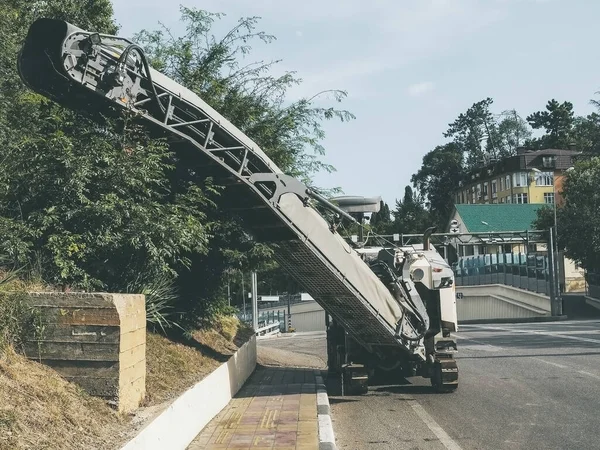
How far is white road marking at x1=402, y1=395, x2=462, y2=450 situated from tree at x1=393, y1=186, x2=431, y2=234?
9148 centimetres

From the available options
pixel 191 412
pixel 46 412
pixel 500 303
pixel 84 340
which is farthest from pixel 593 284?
pixel 46 412

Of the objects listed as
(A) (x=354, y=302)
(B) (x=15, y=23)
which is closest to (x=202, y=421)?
(A) (x=354, y=302)

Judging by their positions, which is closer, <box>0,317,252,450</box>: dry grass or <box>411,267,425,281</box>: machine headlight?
<box>0,317,252,450</box>: dry grass

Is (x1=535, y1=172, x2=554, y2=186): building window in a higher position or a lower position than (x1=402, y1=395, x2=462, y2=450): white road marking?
higher

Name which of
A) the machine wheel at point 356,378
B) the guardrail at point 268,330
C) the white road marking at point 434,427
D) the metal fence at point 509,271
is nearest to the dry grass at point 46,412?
the white road marking at point 434,427

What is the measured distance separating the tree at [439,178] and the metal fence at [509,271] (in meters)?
64.4

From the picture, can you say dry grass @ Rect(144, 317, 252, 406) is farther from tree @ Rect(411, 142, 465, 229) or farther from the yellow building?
tree @ Rect(411, 142, 465, 229)

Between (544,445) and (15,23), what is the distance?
15703 millimetres

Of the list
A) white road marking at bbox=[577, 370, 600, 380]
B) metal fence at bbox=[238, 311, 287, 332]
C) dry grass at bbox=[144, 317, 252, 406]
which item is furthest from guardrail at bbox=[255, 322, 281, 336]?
white road marking at bbox=[577, 370, 600, 380]

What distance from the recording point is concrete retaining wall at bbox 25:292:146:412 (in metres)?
7.36

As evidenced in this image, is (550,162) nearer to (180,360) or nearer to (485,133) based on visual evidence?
(485,133)

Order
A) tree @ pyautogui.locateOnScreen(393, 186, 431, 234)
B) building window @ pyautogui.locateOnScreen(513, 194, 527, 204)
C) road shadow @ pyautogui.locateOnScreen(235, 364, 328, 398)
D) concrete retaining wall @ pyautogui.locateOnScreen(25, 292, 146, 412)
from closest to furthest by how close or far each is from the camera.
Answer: concrete retaining wall @ pyautogui.locateOnScreen(25, 292, 146, 412)
road shadow @ pyautogui.locateOnScreen(235, 364, 328, 398)
building window @ pyautogui.locateOnScreen(513, 194, 527, 204)
tree @ pyautogui.locateOnScreen(393, 186, 431, 234)

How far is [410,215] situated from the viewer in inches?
4579

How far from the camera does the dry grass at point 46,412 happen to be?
548 centimetres
